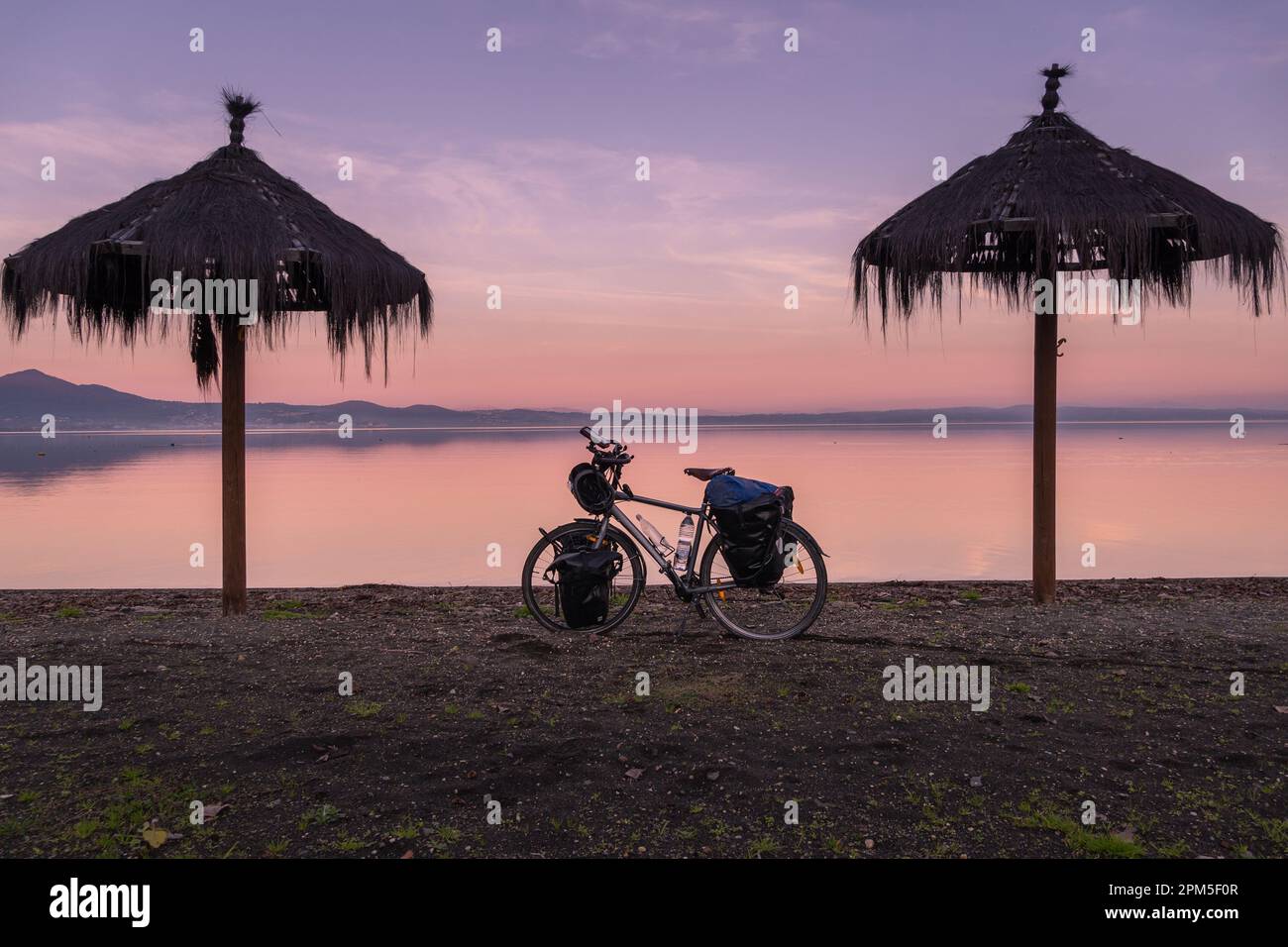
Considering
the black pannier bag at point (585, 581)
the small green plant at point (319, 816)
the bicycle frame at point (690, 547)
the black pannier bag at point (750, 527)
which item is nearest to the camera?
the small green plant at point (319, 816)

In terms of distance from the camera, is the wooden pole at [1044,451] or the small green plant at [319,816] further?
the wooden pole at [1044,451]

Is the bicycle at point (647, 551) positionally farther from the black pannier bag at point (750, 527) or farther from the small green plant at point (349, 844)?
the small green plant at point (349, 844)

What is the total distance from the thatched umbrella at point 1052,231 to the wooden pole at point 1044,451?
10mm

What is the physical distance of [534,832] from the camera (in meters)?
3.36

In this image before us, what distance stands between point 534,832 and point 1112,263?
6.99 m

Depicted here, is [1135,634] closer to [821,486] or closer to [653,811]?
[653,811]

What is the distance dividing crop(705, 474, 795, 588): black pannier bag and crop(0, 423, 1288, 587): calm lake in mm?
530

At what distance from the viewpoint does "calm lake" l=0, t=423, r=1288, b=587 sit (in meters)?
13.1

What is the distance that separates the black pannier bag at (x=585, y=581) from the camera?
263 inches

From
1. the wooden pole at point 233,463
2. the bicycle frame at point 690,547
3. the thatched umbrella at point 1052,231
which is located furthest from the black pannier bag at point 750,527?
the wooden pole at point 233,463

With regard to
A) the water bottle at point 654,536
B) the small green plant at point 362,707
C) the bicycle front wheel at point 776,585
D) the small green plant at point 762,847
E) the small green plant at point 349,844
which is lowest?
the small green plant at point 762,847

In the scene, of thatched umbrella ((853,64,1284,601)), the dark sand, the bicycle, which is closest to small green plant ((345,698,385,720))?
the dark sand

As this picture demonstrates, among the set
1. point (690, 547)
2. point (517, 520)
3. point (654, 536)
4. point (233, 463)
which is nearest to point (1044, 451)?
point (690, 547)

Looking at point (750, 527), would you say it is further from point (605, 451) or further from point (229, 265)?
point (229, 265)
